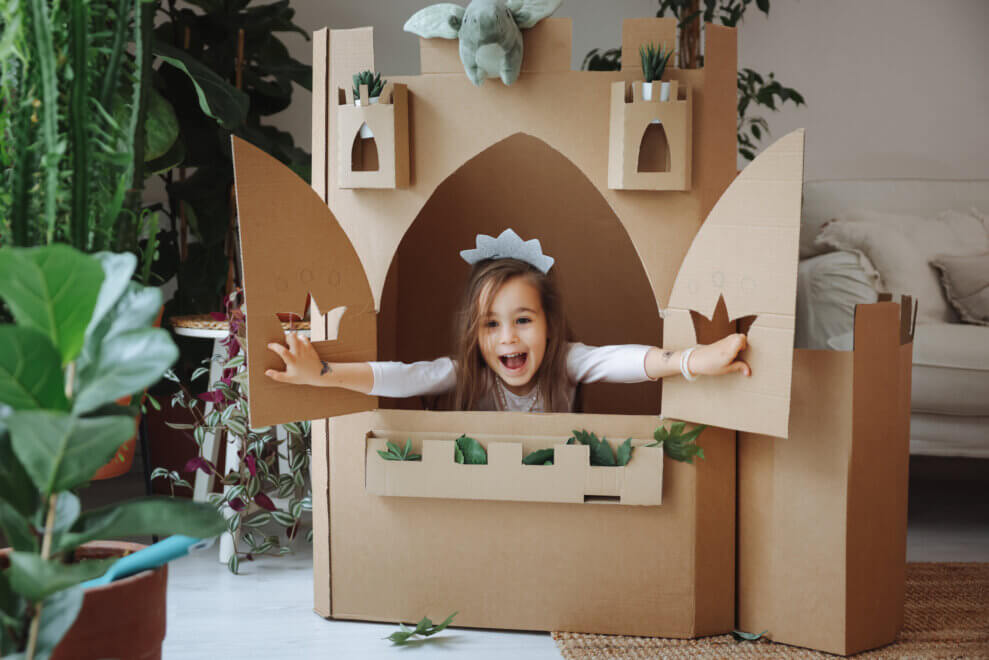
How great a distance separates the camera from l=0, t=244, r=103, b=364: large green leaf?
507 millimetres

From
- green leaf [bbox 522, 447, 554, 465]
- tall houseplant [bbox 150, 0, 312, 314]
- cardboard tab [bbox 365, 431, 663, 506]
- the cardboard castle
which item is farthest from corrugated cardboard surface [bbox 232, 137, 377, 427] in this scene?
tall houseplant [bbox 150, 0, 312, 314]

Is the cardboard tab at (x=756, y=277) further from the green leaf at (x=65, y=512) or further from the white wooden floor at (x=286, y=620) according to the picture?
the green leaf at (x=65, y=512)

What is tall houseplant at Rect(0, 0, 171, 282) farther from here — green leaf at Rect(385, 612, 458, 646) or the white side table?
the white side table

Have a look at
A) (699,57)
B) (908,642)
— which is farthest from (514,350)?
(699,57)

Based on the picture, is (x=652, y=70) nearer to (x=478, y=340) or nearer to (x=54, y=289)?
(x=478, y=340)

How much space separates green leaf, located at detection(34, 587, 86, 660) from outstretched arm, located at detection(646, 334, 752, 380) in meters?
0.77

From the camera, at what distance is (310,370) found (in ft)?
3.63

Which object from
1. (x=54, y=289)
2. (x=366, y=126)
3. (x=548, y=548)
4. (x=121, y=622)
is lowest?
(x=548, y=548)

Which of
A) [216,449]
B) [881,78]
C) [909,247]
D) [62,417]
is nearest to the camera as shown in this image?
[62,417]

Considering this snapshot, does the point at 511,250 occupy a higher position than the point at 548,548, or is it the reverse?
the point at 511,250

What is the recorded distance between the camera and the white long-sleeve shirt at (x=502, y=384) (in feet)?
4.02

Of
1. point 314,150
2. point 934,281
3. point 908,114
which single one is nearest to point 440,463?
point 314,150

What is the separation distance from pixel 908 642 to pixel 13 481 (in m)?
1.15

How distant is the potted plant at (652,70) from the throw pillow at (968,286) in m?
1.26
